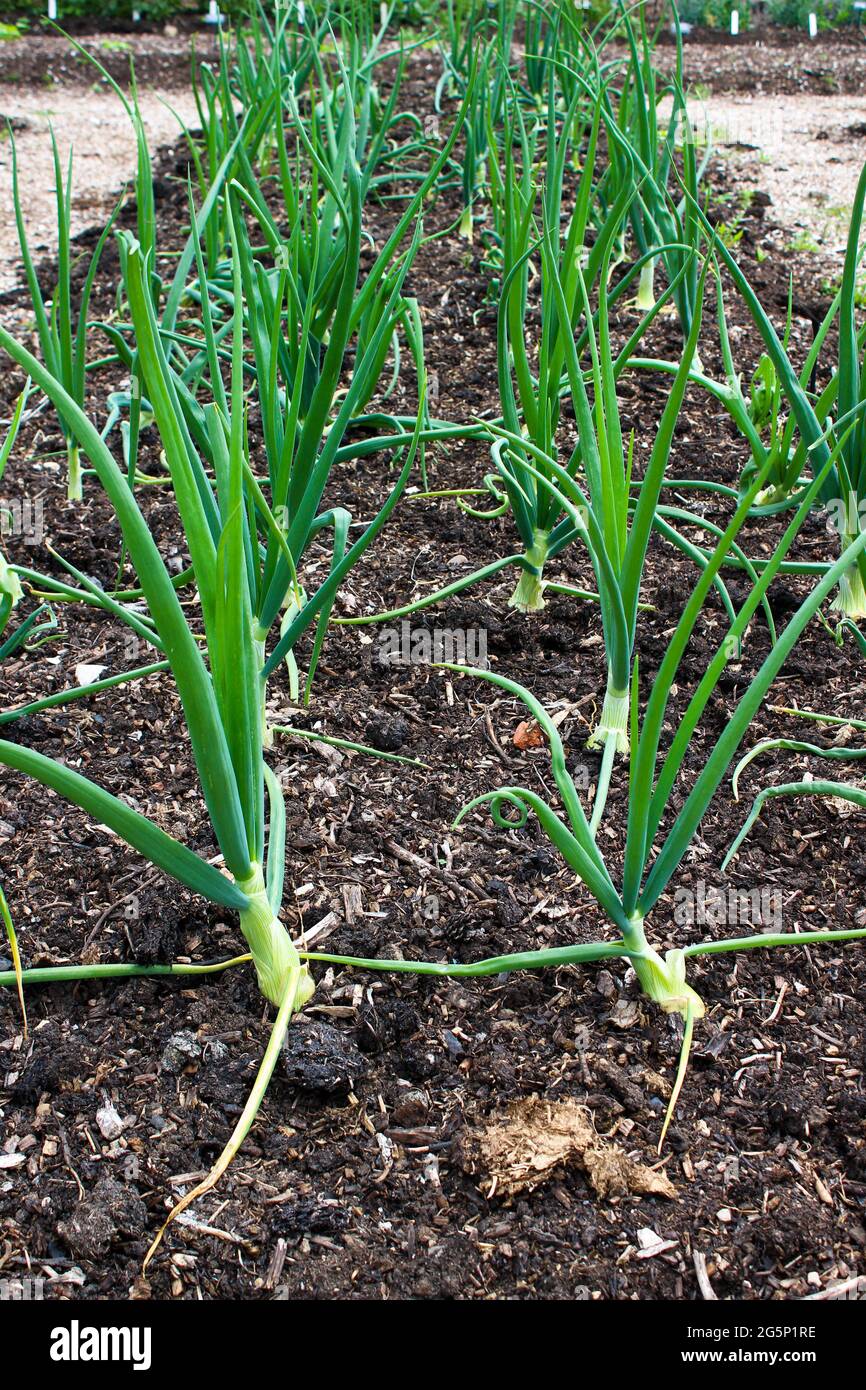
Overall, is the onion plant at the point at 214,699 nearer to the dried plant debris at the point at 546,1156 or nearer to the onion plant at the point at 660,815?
the onion plant at the point at 660,815

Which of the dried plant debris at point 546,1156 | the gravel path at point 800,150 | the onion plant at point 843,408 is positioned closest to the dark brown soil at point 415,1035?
the dried plant debris at point 546,1156

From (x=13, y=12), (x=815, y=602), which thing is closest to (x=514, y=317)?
(x=815, y=602)

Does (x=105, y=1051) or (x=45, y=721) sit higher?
(x=45, y=721)

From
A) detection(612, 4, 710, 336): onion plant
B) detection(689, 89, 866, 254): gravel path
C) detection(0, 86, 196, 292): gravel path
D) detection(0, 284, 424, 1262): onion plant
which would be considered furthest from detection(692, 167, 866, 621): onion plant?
detection(0, 86, 196, 292): gravel path

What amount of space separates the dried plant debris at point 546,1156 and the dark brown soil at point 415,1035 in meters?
0.01

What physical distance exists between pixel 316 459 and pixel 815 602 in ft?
2.69

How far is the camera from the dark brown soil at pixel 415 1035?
1.16m

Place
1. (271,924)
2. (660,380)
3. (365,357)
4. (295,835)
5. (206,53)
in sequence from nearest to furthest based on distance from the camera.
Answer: (271,924)
(295,835)
(365,357)
(660,380)
(206,53)

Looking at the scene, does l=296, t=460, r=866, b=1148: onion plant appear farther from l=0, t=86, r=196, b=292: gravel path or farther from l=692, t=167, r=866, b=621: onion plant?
l=0, t=86, r=196, b=292: gravel path

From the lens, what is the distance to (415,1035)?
136cm

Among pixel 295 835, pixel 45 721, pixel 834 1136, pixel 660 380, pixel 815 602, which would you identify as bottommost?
pixel 834 1136

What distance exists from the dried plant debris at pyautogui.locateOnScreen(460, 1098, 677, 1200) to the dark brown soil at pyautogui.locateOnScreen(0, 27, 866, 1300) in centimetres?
1

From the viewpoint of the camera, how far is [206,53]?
6441mm

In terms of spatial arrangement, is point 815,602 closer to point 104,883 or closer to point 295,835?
point 295,835
